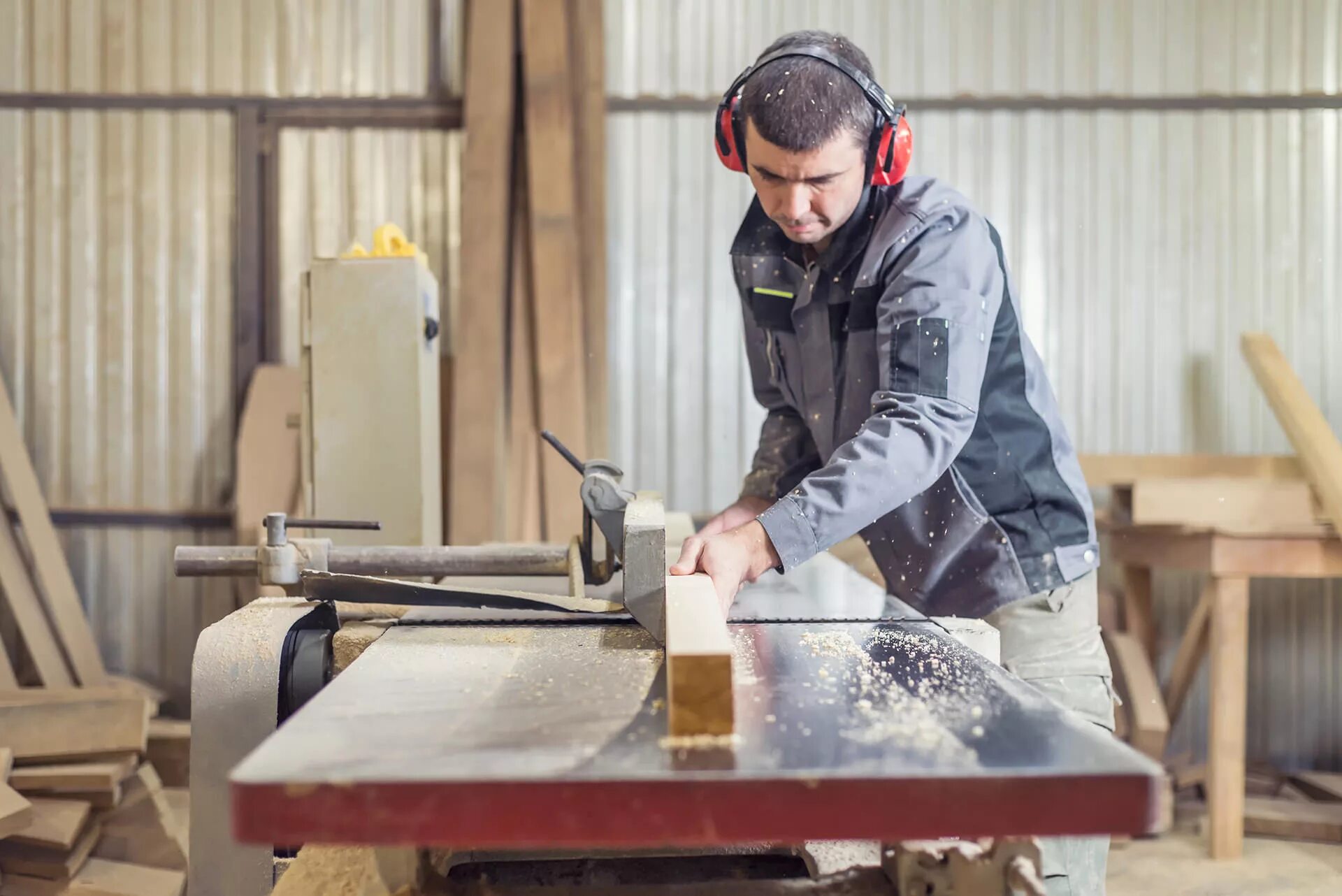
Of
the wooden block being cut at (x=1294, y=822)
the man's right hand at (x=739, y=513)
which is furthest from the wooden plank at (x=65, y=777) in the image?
the wooden block being cut at (x=1294, y=822)

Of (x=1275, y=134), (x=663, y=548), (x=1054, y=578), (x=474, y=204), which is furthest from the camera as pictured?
(x=1275, y=134)

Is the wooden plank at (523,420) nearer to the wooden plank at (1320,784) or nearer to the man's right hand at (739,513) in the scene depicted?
the man's right hand at (739,513)

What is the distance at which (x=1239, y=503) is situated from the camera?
2.81m

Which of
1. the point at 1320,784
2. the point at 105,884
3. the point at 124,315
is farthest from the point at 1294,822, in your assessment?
the point at 124,315

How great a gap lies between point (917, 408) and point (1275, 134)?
327cm

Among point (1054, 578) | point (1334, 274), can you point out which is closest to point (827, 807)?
point (1054, 578)

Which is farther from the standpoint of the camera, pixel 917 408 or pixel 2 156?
pixel 2 156

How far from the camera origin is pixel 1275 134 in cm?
368

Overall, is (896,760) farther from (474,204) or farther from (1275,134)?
(1275,134)

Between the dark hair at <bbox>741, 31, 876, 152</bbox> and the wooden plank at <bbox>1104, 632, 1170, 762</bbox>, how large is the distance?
7.79 ft

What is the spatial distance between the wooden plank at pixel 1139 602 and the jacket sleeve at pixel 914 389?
232 cm

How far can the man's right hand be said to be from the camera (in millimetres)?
1700

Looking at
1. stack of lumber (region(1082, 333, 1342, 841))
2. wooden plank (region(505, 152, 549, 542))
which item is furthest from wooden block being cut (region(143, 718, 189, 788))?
stack of lumber (region(1082, 333, 1342, 841))

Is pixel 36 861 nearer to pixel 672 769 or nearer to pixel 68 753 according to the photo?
pixel 68 753
